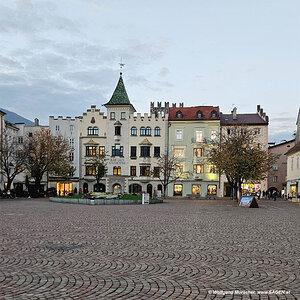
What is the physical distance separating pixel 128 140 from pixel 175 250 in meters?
53.2

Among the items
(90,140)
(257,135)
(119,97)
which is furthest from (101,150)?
(257,135)

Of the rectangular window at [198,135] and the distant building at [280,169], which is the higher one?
the rectangular window at [198,135]

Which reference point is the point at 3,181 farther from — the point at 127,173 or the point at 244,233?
the point at 244,233

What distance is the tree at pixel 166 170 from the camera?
5753 cm

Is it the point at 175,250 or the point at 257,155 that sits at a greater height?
the point at 257,155

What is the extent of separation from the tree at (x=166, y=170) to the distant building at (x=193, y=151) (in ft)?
2.89

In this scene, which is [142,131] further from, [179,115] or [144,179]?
A: [144,179]

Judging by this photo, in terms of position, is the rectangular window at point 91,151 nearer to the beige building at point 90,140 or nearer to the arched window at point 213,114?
the beige building at point 90,140

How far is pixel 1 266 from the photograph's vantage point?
28.6 feet

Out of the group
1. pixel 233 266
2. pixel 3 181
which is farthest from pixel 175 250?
pixel 3 181

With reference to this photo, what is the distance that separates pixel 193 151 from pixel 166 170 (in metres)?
7.95

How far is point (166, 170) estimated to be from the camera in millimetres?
57312

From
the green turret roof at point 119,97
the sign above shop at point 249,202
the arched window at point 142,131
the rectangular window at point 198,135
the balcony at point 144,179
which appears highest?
the green turret roof at point 119,97

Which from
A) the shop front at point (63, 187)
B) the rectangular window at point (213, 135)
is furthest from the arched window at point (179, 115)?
the shop front at point (63, 187)
